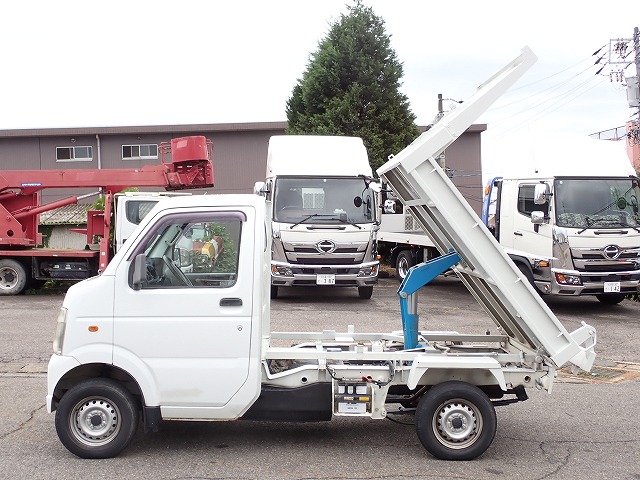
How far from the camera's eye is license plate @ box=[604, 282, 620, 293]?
44.1 ft

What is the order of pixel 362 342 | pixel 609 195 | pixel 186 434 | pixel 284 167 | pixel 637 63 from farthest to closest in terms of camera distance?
pixel 637 63 < pixel 284 167 < pixel 609 195 < pixel 362 342 < pixel 186 434

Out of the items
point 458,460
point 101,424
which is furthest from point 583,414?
point 101,424

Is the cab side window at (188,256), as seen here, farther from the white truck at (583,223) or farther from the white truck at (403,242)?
the white truck at (403,242)

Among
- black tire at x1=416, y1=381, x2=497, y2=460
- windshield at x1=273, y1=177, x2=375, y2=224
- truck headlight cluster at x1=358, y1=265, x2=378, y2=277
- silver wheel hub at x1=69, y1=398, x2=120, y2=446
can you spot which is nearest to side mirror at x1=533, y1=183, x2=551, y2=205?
windshield at x1=273, y1=177, x2=375, y2=224

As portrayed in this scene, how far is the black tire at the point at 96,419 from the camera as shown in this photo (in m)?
5.59

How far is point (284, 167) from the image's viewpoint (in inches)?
602

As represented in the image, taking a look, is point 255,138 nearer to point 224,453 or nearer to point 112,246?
point 112,246


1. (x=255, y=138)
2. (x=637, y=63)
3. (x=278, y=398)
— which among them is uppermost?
(x=637, y=63)

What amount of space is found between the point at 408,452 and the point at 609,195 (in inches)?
366

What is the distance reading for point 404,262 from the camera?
1986 centimetres

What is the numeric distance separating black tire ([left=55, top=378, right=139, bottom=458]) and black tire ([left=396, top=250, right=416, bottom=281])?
14.2 meters

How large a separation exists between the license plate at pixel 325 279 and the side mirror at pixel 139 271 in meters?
9.28

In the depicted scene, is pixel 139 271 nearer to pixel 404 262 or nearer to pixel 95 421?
pixel 95 421

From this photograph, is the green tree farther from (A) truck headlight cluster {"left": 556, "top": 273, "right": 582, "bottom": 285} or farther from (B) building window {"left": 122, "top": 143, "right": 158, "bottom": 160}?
(A) truck headlight cluster {"left": 556, "top": 273, "right": 582, "bottom": 285}
